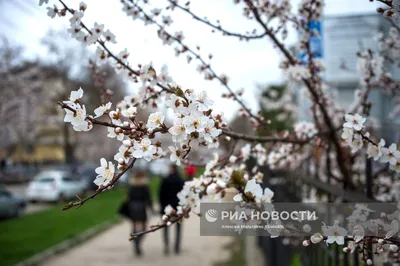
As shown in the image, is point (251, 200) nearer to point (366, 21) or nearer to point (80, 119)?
point (80, 119)

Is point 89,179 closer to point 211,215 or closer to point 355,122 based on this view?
point 211,215

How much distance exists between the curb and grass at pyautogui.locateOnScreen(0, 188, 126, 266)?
151 millimetres

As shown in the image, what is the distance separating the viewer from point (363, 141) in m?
1.67

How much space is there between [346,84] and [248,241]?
10432mm

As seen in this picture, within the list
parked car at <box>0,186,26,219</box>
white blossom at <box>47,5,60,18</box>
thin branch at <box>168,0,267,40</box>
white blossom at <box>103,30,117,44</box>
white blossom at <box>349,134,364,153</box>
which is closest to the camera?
white blossom at <box>349,134,364,153</box>

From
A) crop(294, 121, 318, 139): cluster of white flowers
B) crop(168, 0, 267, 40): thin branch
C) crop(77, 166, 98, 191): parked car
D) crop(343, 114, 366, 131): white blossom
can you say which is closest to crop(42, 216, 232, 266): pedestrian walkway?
crop(294, 121, 318, 139): cluster of white flowers

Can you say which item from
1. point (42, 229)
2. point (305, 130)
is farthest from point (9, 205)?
point (305, 130)

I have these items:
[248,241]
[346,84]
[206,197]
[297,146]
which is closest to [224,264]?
[248,241]

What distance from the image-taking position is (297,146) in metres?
3.25

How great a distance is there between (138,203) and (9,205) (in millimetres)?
6106

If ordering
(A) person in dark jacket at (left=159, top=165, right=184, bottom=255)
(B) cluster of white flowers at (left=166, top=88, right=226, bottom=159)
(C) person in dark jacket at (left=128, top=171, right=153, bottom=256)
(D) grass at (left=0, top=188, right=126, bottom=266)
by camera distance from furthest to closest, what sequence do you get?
(C) person in dark jacket at (left=128, top=171, right=153, bottom=256) < (A) person in dark jacket at (left=159, top=165, right=184, bottom=255) < (D) grass at (left=0, top=188, right=126, bottom=266) < (B) cluster of white flowers at (left=166, top=88, right=226, bottom=159)

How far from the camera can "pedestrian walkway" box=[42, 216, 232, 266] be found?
6.89 meters

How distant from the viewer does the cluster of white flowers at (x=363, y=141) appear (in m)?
1.55

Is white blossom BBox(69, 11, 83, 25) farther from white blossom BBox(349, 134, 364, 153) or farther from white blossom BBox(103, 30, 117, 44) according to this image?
white blossom BBox(349, 134, 364, 153)
